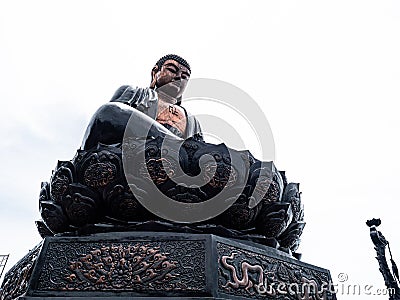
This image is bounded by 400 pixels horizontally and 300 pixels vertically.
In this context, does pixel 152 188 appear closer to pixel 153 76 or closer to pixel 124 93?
pixel 124 93

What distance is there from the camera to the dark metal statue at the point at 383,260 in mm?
6141

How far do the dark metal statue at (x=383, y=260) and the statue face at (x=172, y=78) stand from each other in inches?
183

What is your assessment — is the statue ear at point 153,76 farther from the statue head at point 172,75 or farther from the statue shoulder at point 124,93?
the statue shoulder at point 124,93

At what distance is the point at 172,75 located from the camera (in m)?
3.56

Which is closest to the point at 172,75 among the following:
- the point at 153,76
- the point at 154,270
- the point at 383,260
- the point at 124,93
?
the point at 153,76

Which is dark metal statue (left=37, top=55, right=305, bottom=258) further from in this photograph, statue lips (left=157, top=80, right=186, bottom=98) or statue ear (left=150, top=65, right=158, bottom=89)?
statue ear (left=150, top=65, right=158, bottom=89)

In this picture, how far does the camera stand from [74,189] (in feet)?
6.16

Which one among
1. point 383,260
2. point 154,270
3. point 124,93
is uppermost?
point 383,260

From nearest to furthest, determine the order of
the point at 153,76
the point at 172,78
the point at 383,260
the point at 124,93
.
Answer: the point at 124,93
the point at 172,78
the point at 153,76
the point at 383,260

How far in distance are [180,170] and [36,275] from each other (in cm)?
77

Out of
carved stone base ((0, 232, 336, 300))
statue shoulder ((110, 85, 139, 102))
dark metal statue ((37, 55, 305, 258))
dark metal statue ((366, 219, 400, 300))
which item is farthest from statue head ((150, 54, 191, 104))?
dark metal statue ((366, 219, 400, 300))

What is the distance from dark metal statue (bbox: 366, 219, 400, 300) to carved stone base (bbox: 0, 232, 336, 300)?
5147mm

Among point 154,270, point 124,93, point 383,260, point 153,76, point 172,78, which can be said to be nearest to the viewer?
point 154,270

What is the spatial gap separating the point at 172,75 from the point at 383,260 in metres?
4.94
